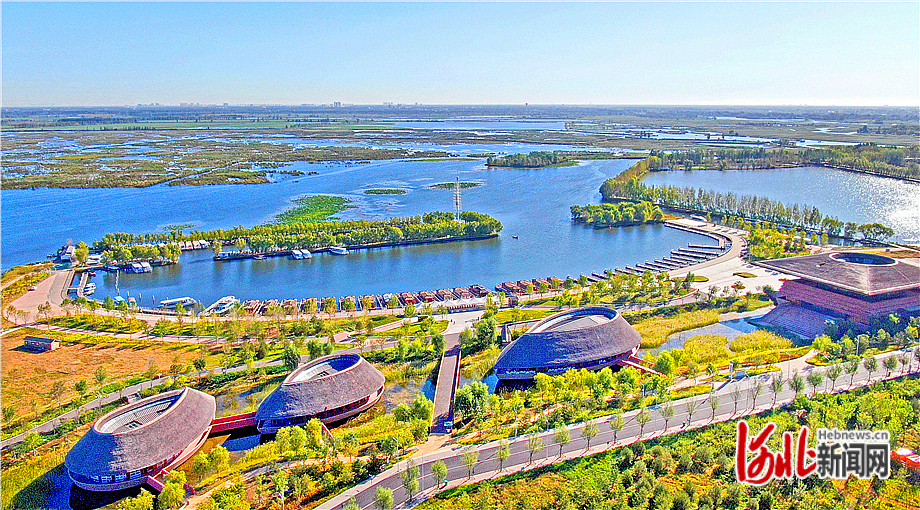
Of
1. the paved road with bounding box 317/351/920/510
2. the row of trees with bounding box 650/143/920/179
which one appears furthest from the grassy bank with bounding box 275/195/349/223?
the row of trees with bounding box 650/143/920/179

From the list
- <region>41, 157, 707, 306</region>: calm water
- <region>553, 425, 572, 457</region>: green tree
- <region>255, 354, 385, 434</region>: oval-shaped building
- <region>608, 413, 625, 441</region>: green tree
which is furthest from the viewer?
<region>41, 157, 707, 306</region>: calm water

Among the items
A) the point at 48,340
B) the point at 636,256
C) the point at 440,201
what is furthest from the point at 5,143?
the point at 636,256

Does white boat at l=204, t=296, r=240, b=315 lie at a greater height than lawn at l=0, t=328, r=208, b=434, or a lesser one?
lesser

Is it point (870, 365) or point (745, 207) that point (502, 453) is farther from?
point (745, 207)

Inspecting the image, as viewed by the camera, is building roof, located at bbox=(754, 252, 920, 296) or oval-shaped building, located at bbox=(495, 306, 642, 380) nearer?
oval-shaped building, located at bbox=(495, 306, 642, 380)

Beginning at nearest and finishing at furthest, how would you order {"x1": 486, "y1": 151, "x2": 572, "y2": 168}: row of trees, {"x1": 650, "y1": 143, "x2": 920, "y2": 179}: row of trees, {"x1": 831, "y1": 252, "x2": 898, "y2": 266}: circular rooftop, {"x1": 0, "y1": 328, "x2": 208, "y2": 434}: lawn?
{"x1": 0, "y1": 328, "x2": 208, "y2": 434}: lawn < {"x1": 831, "y1": 252, "x2": 898, "y2": 266}: circular rooftop < {"x1": 650, "y1": 143, "x2": 920, "y2": 179}: row of trees < {"x1": 486, "y1": 151, "x2": 572, "y2": 168}: row of trees

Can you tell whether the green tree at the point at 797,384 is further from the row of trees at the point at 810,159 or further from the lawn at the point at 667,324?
the row of trees at the point at 810,159

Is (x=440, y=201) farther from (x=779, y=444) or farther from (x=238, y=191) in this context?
(x=779, y=444)
